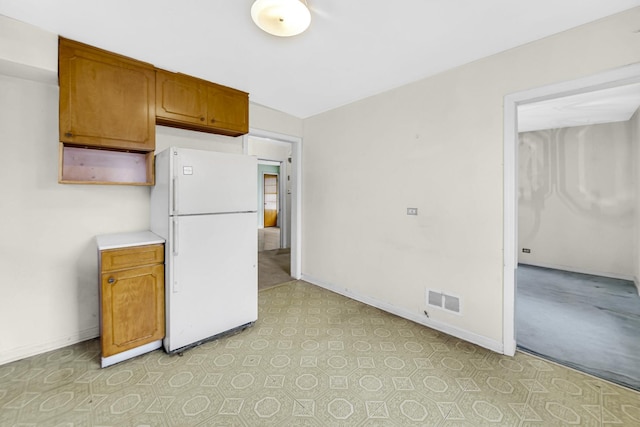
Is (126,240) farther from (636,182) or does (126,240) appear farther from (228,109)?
(636,182)

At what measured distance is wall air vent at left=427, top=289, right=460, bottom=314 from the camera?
2.52m

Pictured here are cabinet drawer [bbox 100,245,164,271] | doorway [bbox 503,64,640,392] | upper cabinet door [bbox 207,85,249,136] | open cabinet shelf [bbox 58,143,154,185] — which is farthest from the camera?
upper cabinet door [bbox 207,85,249,136]

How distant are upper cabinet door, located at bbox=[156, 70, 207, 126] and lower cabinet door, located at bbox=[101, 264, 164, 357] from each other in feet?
4.68

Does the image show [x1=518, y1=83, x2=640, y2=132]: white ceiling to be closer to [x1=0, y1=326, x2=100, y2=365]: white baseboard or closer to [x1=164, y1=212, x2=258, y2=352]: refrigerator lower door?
[x1=164, y1=212, x2=258, y2=352]: refrigerator lower door

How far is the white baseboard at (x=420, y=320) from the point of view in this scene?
90.9 inches

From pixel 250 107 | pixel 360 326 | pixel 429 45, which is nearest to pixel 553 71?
pixel 429 45

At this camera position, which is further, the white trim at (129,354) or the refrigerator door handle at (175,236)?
the refrigerator door handle at (175,236)

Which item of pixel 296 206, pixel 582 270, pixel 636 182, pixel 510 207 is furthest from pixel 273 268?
pixel 636 182

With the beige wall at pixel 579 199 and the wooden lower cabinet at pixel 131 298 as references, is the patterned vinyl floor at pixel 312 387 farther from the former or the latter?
the beige wall at pixel 579 199

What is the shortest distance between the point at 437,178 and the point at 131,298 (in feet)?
9.51

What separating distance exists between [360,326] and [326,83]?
259 cm

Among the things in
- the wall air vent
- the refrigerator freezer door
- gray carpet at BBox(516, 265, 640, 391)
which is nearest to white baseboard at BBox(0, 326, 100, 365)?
the refrigerator freezer door

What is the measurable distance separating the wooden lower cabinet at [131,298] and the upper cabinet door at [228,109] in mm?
1454

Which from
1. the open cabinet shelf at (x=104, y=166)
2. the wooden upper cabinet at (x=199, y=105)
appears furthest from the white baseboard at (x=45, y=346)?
the wooden upper cabinet at (x=199, y=105)
